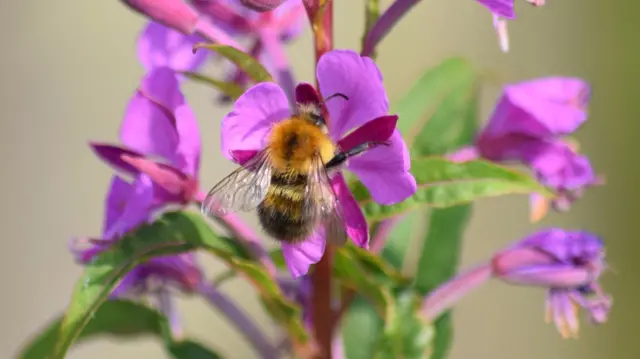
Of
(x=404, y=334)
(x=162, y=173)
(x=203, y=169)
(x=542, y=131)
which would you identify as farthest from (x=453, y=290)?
(x=203, y=169)

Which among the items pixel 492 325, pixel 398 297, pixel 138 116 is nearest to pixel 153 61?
pixel 138 116

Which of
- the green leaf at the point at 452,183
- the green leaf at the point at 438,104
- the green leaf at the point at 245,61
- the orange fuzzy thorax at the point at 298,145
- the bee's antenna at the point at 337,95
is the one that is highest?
the green leaf at the point at 245,61

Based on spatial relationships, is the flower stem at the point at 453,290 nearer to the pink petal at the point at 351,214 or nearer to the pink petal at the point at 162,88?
the pink petal at the point at 351,214

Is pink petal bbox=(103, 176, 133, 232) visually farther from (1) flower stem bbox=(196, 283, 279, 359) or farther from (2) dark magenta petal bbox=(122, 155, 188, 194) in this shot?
(1) flower stem bbox=(196, 283, 279, 359)

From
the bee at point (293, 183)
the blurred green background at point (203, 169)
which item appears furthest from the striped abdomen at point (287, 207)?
the blurred green background at point (203, 169)

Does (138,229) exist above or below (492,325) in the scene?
above

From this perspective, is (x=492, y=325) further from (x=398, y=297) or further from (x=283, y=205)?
(x=283, y=205)
